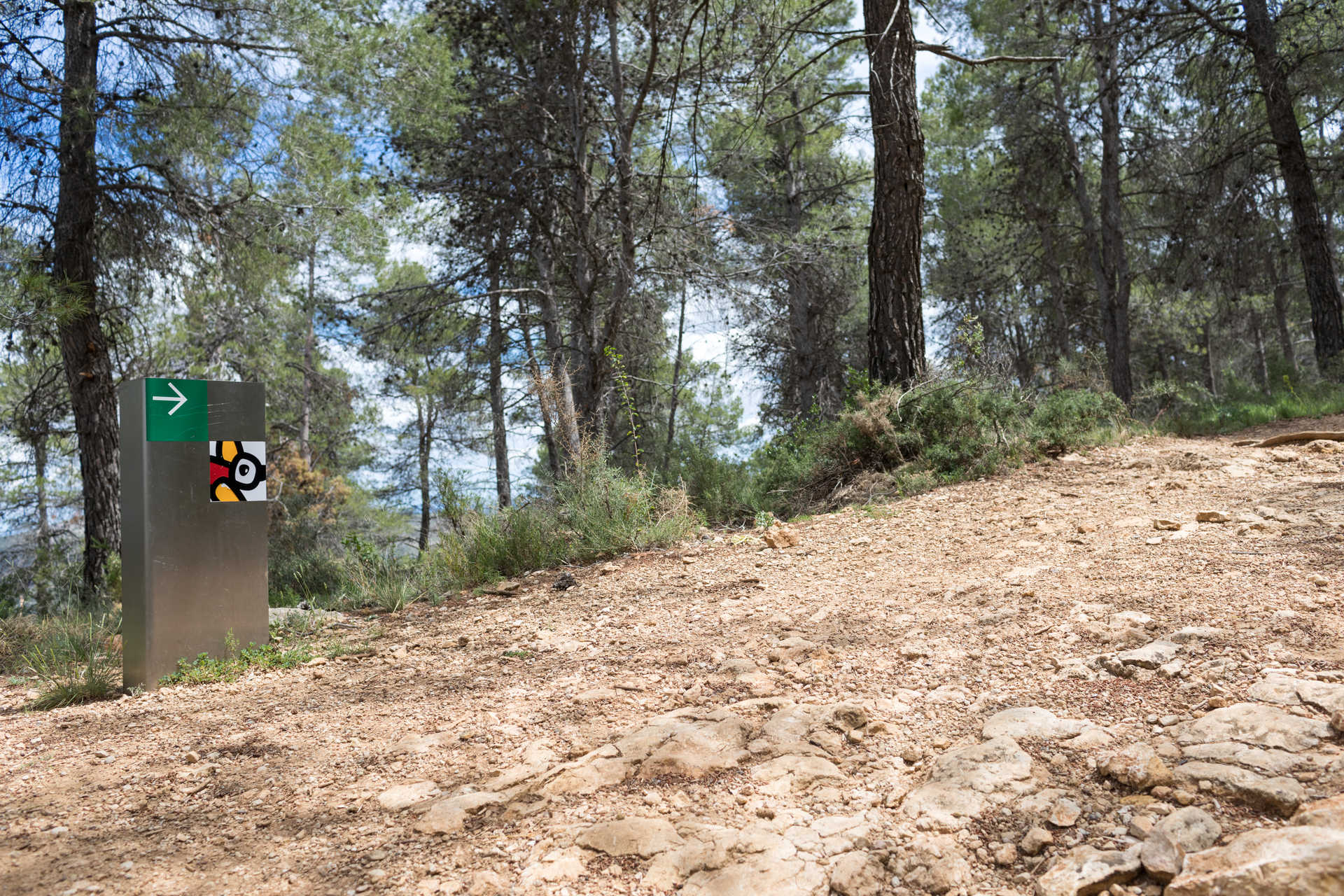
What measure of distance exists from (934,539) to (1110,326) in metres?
10.9

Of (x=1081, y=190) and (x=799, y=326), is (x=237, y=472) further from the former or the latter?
(x=1081, y=190)

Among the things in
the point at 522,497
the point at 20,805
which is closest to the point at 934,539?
the point at 522,497

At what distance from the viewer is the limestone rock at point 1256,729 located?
1825mm

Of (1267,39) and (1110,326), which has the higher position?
(1267,39)

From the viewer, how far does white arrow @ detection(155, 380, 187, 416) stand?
3789 mm

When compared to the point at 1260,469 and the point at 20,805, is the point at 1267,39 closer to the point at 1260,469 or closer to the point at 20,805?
the point at 1260,469

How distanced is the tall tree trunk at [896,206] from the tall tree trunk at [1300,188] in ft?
21.5

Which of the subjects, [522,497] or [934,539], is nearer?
[934,539]

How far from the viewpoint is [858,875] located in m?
1.70

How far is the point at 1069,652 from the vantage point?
261 cm

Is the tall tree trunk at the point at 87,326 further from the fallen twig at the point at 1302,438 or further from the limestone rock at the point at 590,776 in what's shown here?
the fallen twig at the point at 1302,438

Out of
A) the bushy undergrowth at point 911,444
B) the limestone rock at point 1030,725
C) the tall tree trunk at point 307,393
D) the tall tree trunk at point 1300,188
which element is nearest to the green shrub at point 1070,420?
the bushy undergrowth at point 911,444

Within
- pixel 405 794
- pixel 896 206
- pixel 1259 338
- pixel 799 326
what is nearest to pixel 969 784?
pixel 405 794

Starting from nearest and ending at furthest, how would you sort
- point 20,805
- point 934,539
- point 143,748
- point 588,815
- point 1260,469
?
1. point 588,815
2. point 20,805
3. point 143,748
4. point 934,539
5. point 1260,469
